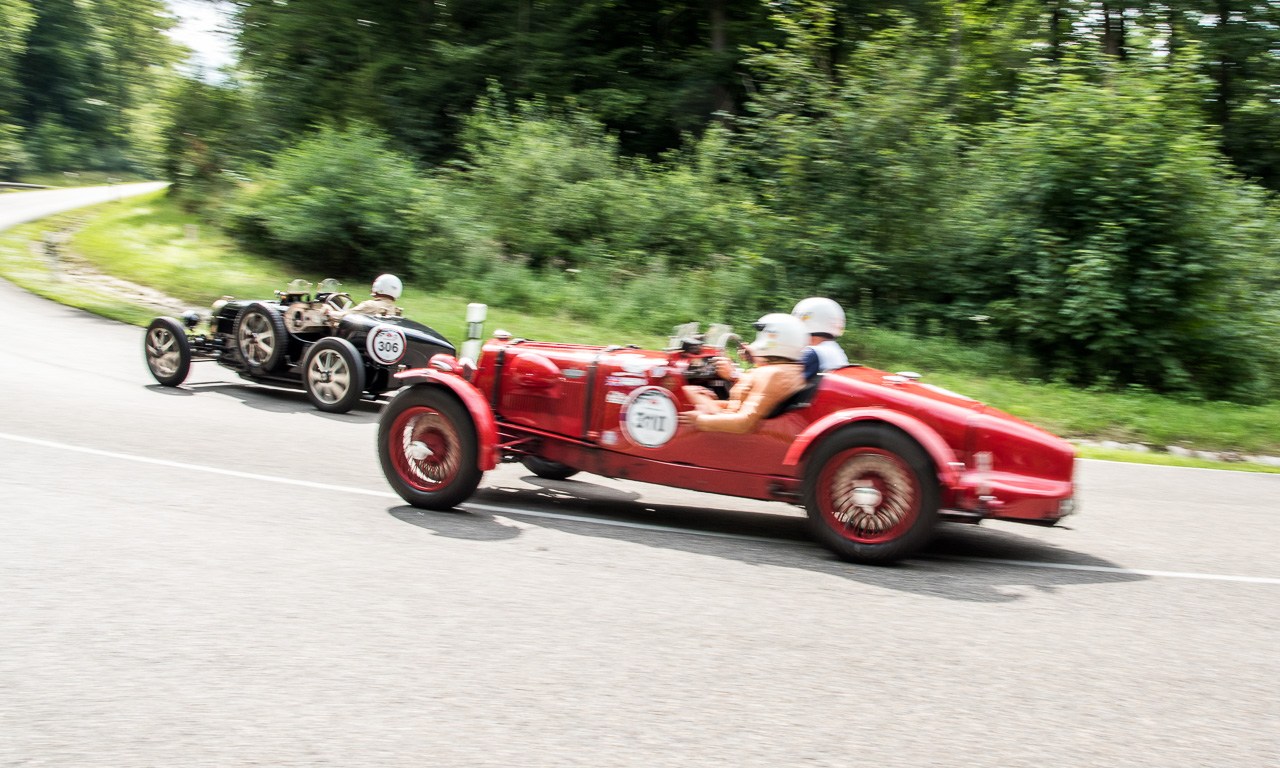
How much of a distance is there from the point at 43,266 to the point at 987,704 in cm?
2141

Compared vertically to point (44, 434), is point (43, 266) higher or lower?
higher

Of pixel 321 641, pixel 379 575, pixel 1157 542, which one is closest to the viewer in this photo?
pixel 321 641

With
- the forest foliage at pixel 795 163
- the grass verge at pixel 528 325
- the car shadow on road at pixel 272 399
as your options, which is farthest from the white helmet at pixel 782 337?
the forest foliage at pixel 795 163

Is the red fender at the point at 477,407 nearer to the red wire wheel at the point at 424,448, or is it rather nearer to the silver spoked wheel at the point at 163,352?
the red wire wheel at the point at 424,448

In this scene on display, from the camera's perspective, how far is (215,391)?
34.4ft

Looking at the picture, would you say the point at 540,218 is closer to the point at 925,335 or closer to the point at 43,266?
the point at 925,335

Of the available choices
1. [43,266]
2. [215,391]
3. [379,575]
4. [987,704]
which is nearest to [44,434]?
[215,391]

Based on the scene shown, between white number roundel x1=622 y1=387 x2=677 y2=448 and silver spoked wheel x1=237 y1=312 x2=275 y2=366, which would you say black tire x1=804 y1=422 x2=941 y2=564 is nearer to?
white number roundel x1=622 y1=387 x2=677 y2=448

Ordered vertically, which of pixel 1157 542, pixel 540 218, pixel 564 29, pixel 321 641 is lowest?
pixel 321 641

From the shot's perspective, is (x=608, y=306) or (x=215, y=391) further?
(x=608, y=306)

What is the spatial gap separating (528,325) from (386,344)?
5.40m

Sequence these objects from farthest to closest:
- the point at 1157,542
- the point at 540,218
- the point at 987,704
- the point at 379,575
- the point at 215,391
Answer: the point at 540,218, the point at 215,391, the point at 1157,542, the point at 379,575, the point at 987,704

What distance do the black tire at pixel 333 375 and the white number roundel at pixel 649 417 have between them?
443cm

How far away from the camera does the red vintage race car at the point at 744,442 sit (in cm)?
517
